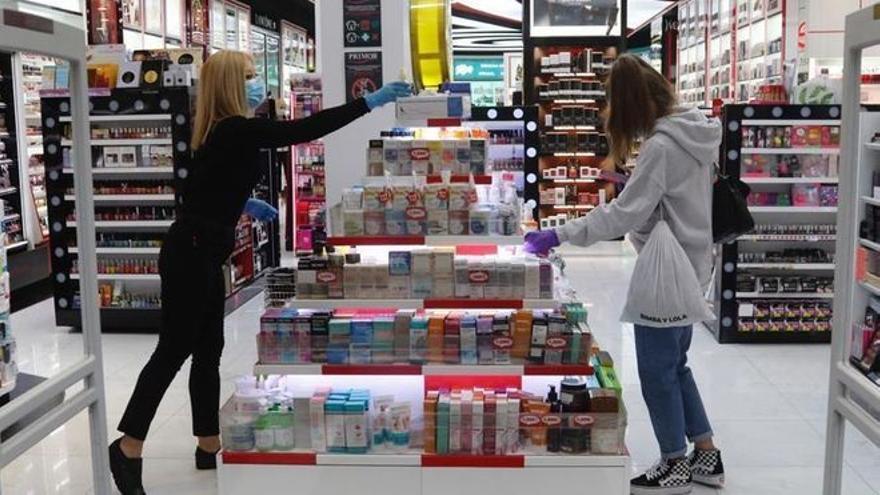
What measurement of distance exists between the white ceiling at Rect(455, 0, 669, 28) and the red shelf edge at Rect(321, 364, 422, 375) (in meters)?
18.7

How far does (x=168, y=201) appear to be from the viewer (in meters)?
6.95

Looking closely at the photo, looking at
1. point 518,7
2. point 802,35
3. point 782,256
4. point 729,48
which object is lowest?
point 782,256

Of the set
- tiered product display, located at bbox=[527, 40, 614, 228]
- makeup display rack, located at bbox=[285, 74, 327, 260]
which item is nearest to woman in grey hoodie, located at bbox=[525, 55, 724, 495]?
makeup display rack, located at bbox=[285, 74, 327, 260]

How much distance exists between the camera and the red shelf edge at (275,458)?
3469mm

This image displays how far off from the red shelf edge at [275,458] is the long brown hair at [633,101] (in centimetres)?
171

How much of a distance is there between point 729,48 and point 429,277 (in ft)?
41.8

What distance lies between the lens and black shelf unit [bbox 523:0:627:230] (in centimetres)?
1150

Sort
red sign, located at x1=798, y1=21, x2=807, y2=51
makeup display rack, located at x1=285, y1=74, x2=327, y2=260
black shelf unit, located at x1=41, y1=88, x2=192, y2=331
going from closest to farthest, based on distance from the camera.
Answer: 1. black shelf unit, located at x1=41, y1=88, x2=192, y2=331
2. makeup display rack, located at x1=285, y1=74, x2=327, y2=260
3. red sign, located at x1=798, y1=21, x2=807, y2=51

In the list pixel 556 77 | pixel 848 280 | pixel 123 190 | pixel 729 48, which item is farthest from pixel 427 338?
pixel 729 48

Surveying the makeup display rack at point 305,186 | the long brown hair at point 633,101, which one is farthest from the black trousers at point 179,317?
the makeup display rack at point 305,186

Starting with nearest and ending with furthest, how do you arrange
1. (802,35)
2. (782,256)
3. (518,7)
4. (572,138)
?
1. (782,256)
2. (802,35)
3. (572,138)
4. (518,7)

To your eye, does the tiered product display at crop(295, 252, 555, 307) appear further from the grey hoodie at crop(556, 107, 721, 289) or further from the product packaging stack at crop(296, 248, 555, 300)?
the grey hoodie at crop(556, 107, 721, 289)

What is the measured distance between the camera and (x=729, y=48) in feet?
48.7

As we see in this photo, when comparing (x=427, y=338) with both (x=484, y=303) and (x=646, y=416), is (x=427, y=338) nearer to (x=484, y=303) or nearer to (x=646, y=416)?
(x=484, y=303)
